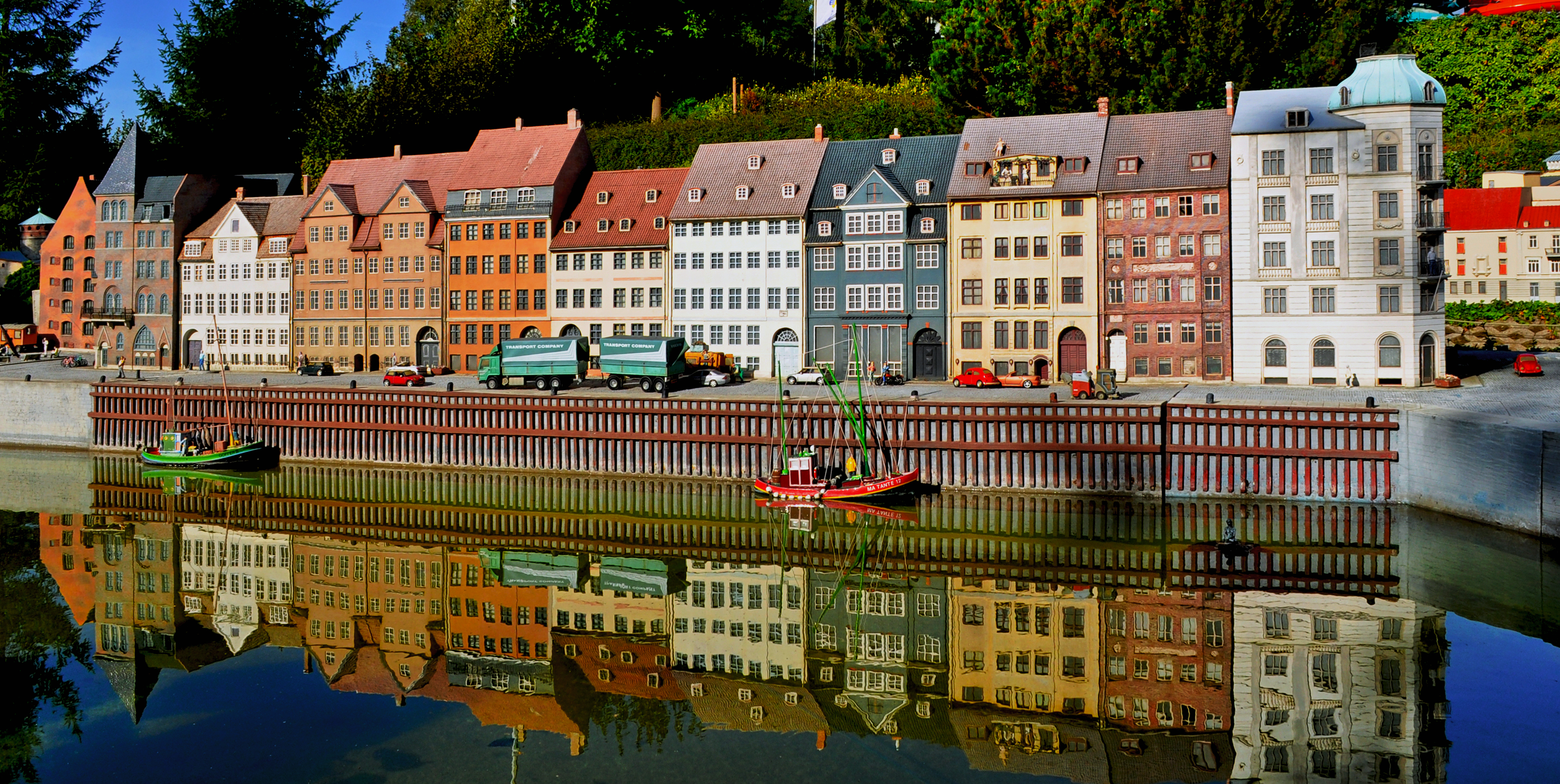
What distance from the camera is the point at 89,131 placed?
4198 inches

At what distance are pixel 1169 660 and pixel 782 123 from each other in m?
57.6

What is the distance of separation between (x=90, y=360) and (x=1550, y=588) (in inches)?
3430

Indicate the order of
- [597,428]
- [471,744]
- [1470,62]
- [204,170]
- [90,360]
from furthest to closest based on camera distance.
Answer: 1. [204,170]
2. [1470,62]
3. [90,360]
4. [597,428]
5. [471,744]

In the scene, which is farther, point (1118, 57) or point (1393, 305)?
point (1118, 57)

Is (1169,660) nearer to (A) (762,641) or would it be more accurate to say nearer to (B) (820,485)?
(A) (762,641)

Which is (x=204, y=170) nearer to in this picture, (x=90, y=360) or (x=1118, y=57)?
(x=90, y=360)

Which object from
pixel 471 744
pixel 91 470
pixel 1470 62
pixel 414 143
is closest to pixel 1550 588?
pixel 471 744

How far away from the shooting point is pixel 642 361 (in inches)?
2329

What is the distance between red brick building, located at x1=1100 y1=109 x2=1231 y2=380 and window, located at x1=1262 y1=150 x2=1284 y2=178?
1.83m

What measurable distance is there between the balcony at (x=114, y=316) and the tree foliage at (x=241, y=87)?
55.2 feet

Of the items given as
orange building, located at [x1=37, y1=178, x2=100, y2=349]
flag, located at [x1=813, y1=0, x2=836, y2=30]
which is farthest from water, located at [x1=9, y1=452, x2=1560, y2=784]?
flag, located at [x1=813, y1=0, x2=836, y2=30]

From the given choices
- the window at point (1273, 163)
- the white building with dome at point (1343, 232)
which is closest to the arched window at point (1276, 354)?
the white building with dome at point (1343, 232)

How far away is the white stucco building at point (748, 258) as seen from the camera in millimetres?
67062

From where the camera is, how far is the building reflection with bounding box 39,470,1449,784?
25656mm
